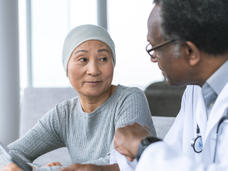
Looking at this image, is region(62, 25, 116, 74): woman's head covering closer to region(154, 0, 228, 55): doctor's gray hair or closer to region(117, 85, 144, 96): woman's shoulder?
region(117, 85, 144, 96): woman's shoulder

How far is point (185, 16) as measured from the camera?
1079 millimetres

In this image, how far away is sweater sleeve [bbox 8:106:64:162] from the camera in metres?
1.98

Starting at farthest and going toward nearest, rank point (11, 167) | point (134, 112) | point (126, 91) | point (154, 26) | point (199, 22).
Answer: point (126, 91), point (134, 112), point (11, 167), point (154, 26), point (199, 22)

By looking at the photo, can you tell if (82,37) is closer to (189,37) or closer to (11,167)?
(11,167)

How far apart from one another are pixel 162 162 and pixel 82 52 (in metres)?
0.99

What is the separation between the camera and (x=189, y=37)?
3.61 ft

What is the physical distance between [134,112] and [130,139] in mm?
655

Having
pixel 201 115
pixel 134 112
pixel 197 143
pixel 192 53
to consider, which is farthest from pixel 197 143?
pixel 134 112

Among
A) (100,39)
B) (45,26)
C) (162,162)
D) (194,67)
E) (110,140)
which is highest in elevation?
(45,26)

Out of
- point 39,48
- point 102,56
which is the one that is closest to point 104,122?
point 102,56

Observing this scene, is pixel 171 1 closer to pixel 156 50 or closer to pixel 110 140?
pixel 156 50

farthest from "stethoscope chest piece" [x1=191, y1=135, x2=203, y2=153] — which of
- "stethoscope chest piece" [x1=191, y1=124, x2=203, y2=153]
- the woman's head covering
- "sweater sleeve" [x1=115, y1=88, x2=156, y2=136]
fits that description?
the woman's head covering

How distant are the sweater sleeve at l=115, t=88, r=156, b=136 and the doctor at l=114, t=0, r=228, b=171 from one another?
1.78 ft

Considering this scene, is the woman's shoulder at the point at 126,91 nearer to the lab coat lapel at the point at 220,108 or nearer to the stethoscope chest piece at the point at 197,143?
the stethoscope chest piece at the point at 197,143
